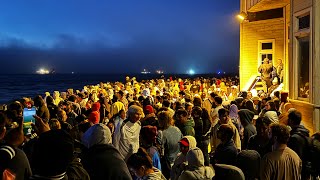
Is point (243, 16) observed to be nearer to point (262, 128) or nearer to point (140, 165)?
point (262, 128)

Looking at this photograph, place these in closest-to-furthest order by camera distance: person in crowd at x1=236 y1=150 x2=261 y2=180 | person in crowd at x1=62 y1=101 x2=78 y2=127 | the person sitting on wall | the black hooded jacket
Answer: person in crowd at x1=236 y1=150 x2=261 y2=180 < the black hooded jacket < person in crowd at x1=62 y1=101 x2=78 y2=127 < the person sitting on wall

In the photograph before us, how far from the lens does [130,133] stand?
6.49 m

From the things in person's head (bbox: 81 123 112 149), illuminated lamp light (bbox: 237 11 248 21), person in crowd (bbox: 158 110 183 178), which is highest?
illuminated lamp light (bbox: 237 11 248 21)

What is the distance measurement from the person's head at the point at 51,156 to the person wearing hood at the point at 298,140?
3.99 meters

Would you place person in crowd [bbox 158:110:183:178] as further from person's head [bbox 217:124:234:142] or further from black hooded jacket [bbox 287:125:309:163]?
black hooded jacket [bbox 287:125:309:163]

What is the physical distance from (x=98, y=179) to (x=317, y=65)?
A: 840cm

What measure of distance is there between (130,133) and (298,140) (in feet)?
8.49

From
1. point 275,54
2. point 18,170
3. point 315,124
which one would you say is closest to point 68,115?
point 18,170

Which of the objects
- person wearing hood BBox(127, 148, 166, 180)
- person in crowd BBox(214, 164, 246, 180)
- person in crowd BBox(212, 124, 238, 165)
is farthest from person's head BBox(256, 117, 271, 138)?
person wearing hood BBox(127, 148, 166, 180)

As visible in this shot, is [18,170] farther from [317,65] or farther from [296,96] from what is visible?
[296,96]

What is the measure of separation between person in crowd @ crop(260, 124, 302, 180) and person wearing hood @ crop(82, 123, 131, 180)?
1.85 meters

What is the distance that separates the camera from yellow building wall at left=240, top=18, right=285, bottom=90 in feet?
65.7

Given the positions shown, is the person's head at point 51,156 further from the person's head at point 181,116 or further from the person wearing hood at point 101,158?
the person's head at point 181,116

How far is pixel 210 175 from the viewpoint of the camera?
4.40 meters
